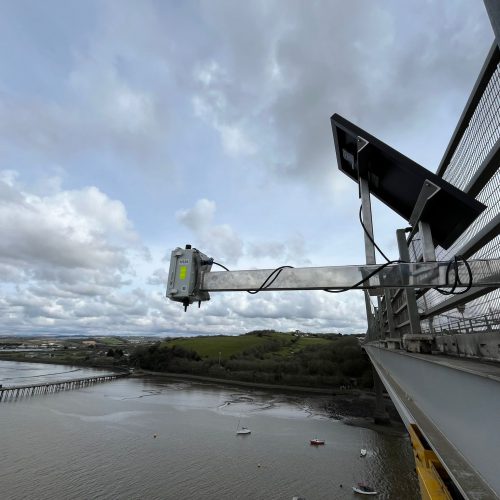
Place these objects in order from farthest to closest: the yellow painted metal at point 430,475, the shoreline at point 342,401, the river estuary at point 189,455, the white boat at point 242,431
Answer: the shoreline at point 342,401
the white boat at point 242,431
the river estuary at point 189,455
the yellow painted metal at point 430,475

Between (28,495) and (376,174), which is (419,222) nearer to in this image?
(376,174)

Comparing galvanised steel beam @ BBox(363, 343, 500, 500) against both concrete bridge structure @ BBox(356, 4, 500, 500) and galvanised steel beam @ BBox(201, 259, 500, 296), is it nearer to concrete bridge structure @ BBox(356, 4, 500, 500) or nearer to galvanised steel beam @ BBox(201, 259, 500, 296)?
concrete bridge structure @ BBox(356, 4, 500, 500)

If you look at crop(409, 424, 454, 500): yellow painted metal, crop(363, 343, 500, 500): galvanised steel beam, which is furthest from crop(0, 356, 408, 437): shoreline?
crop(363, 343, 500, 500): galvanised steel beam

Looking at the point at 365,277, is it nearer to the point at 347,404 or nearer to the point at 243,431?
the point at 243,431

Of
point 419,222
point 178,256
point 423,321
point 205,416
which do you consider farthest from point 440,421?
point 205,416

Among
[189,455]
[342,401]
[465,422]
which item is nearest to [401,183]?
[465,422]

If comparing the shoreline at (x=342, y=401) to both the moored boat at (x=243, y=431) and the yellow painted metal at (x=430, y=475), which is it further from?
the yellow painted metal at (x=430, y=475)

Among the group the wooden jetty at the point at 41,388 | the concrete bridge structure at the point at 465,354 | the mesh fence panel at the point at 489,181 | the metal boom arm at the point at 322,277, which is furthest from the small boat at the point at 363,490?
the wooden jetty at the point at 41,388
